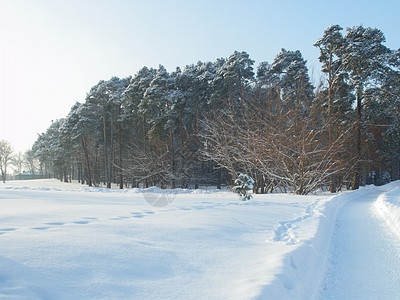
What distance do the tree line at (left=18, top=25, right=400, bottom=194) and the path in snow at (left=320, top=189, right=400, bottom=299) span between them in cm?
933

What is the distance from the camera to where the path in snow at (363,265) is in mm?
3135

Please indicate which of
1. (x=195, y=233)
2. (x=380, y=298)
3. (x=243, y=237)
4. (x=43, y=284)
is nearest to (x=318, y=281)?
(x=380, y=298)

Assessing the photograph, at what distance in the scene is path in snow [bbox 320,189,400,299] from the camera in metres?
3.13

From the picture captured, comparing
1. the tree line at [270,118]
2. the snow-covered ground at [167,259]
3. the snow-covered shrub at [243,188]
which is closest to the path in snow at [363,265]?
the snow-covered ground at [167,259]

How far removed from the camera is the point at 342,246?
496cm

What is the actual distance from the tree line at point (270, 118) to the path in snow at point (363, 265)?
367 inches

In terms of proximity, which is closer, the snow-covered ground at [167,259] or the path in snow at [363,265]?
the snow-covered ground at [167,259]

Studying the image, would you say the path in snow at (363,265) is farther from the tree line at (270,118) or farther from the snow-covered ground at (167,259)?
the tree line at (270,118)

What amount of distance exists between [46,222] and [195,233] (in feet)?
8.50

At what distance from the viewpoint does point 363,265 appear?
398 cm

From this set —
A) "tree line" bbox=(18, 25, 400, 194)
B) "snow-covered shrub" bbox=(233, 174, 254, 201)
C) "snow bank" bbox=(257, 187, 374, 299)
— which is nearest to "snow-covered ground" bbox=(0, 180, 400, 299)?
"snow bank" bbox=(257, 187, 374, 299)

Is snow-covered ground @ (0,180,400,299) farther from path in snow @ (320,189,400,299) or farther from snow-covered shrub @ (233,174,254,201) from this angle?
snow-covered shrub @ (233,174,254,201)

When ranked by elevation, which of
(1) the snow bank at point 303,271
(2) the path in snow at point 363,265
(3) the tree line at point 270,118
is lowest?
(2) the path in snow at point 363,265

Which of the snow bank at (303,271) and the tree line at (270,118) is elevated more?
the tree line at (270,118)
